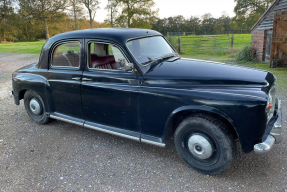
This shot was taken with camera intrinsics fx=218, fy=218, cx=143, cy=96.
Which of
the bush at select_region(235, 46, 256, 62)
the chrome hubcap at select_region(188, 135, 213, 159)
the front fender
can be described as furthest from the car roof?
the bush at select_region(235, 46, 256, 62)

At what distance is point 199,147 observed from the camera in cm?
297

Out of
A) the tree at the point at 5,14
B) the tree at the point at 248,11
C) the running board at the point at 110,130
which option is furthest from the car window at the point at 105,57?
the tree at the point at 248,11

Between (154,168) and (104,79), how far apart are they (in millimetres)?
1590

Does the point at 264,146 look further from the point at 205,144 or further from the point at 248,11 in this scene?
the point at 248,11

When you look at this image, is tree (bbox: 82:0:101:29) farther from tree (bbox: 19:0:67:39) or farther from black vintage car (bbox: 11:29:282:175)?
black vintage car (bbox: 11:29:282:175)

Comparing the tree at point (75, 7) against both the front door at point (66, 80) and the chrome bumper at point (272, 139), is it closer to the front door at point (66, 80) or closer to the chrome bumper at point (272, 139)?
the front door at point (66, 80)

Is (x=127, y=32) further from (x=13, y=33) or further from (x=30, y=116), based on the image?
(x=13, y=33)

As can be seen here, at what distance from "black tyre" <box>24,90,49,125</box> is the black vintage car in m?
0.32

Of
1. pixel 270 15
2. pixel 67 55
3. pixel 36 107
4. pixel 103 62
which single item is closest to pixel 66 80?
pixel 67 55

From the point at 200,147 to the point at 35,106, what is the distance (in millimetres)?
3603

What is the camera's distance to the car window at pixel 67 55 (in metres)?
3.87

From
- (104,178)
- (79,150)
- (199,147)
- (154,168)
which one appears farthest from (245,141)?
(79,150)

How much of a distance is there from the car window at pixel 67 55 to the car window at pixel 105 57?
28 cm

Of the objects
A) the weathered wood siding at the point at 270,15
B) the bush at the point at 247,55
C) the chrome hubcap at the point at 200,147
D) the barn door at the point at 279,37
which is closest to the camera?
the chrome hubcap at the point at 200,147
